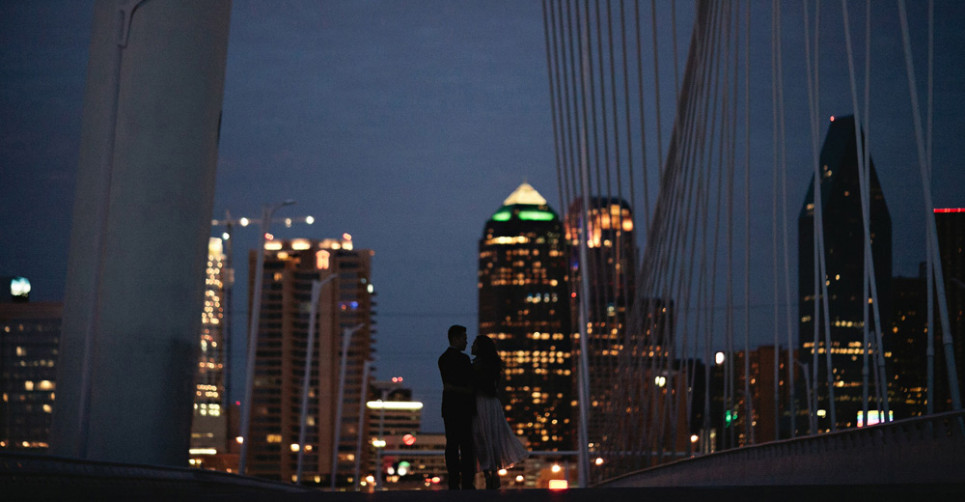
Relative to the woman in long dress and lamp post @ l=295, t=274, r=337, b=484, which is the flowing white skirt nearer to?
the woman in long dress

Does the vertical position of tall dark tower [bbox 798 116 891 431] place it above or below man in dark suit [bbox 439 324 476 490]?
above

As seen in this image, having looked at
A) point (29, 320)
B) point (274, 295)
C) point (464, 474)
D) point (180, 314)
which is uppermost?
point (274, 295)

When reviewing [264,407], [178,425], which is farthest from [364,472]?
[178,425]

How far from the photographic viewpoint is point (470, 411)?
9719mm

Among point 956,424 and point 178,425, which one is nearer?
point 956,424

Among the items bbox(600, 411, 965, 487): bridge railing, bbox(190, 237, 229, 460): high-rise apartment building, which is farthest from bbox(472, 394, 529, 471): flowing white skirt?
bbox(190, 237, 229, 460): high-rise apartment building

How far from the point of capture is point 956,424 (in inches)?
284

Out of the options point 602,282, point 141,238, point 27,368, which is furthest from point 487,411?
point 27,368

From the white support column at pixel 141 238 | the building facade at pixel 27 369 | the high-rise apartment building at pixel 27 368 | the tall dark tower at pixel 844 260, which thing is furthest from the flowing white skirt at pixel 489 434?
the tall dark tower at pixel 844 260

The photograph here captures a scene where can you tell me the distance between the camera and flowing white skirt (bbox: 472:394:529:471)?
9.75 meters

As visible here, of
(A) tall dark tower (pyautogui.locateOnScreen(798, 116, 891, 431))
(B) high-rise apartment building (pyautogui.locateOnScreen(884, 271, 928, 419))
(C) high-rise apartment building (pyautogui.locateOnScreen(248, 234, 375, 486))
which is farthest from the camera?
(C) high-rise apartment building (pyautogui.locateOnScreen(248, 234, 375, 486))

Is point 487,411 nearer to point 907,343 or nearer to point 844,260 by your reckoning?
point 907,343

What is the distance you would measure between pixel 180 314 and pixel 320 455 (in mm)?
161788

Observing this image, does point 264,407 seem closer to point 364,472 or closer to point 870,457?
point 364,472
